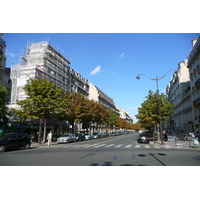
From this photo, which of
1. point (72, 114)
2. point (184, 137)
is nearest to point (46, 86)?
point (72, 114)

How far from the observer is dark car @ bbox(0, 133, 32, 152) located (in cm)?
1490

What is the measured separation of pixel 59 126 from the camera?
41.2m

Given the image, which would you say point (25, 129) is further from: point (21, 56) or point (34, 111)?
point (21, 56)

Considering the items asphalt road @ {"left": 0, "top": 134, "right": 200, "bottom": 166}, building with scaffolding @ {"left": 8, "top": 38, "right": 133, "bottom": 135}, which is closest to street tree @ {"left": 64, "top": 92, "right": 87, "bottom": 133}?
building with scaffolding @ {"left": 8, "top": 38, "right": 133, "bottom": 135}

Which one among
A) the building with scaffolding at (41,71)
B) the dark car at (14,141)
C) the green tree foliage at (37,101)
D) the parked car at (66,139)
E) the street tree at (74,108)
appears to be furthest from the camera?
the building with scaffolding at (41,71)

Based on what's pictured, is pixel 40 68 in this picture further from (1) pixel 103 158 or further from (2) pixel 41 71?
(1) pixel 103 158

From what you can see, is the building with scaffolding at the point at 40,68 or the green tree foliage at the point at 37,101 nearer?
the green tree foliage at the point at 37,101

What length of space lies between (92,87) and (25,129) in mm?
44333

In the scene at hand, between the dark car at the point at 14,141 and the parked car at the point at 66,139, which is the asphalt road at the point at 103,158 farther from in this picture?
the parked car at the point at 66,139

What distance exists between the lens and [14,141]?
52.1 feet

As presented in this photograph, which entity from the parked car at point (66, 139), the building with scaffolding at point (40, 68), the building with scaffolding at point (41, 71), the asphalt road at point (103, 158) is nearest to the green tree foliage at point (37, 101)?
the parked car at point (66, 139)

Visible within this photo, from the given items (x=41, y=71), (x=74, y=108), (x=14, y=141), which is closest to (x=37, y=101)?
(x=14, y=141)

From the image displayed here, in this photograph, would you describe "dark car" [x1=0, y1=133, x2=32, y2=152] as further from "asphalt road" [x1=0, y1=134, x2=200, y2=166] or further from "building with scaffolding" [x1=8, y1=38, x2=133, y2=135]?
"building with scaffolding" [x1=8, y1=38, x2=133, y2=135]

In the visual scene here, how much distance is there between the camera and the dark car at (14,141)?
1490cm
